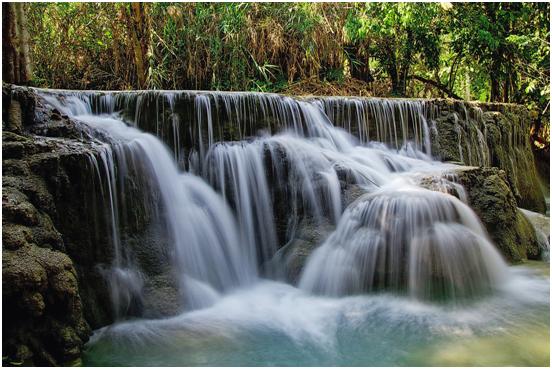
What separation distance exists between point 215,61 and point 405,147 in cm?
392

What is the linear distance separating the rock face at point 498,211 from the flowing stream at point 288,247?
25 centimetres

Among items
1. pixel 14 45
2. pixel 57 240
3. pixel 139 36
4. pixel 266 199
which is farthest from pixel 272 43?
pixel 57 240

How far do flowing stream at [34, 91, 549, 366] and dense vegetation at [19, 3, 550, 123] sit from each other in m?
3.24

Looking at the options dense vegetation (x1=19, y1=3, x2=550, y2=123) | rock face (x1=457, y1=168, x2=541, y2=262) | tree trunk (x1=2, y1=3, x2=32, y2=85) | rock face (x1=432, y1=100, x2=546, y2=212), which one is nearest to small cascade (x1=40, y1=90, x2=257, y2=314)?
tree trunk (x1=2, y1=3, x2=32, y2=85)

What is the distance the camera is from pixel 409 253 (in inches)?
177

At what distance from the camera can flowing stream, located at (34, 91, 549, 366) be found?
138 inches

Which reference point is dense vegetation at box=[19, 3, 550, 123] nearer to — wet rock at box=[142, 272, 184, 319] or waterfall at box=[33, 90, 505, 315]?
waterfall at box=[33, 90, 505, 315]

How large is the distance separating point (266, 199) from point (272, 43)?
5.07 m

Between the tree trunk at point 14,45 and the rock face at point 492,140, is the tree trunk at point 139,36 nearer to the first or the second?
the tree trunk at point 14,45

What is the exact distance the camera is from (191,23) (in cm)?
895

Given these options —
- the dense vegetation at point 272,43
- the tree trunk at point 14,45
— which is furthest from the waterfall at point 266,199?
the dense vegetation at point 272,43

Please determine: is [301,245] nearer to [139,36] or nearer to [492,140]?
[492,140]

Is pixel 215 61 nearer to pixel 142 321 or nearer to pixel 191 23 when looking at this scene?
pixel 191 23

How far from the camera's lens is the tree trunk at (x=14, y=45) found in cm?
532
